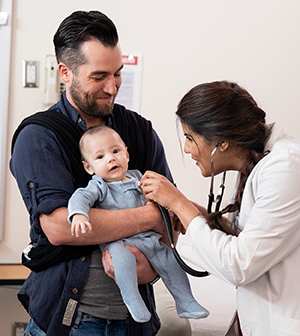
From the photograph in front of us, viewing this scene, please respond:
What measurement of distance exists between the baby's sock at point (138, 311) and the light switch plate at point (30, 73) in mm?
2182

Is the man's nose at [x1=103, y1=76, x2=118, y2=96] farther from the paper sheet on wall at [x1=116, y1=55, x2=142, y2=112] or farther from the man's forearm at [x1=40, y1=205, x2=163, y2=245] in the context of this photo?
the paper sheet on wall at [x1=116, y1=55, x2=142, y2=112]

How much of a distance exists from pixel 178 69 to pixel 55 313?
2.25 m

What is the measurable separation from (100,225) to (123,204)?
0.54 ft

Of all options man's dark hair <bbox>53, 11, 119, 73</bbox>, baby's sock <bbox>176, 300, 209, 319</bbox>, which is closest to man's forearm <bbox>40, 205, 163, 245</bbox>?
baby's sock <bbox>176, 300, 209, 319</bbox>

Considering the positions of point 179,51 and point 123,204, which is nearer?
point 123,204

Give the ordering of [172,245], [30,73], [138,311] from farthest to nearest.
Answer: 1. [30,73]
2. [172,245]
3. [138,311]

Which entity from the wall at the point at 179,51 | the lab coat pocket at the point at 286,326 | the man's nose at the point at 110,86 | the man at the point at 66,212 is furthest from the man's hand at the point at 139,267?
the wall at the point at 179,51

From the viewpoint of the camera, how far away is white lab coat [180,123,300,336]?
1.23 meters

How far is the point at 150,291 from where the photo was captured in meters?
1.61

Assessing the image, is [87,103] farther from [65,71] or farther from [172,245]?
[172,245]

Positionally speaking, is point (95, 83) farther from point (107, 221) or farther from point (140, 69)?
point (140, 69)

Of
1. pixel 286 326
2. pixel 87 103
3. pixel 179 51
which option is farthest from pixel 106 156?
pixel 179 51

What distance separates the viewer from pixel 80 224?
126cm

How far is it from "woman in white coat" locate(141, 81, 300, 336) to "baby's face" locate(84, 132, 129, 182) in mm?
106
